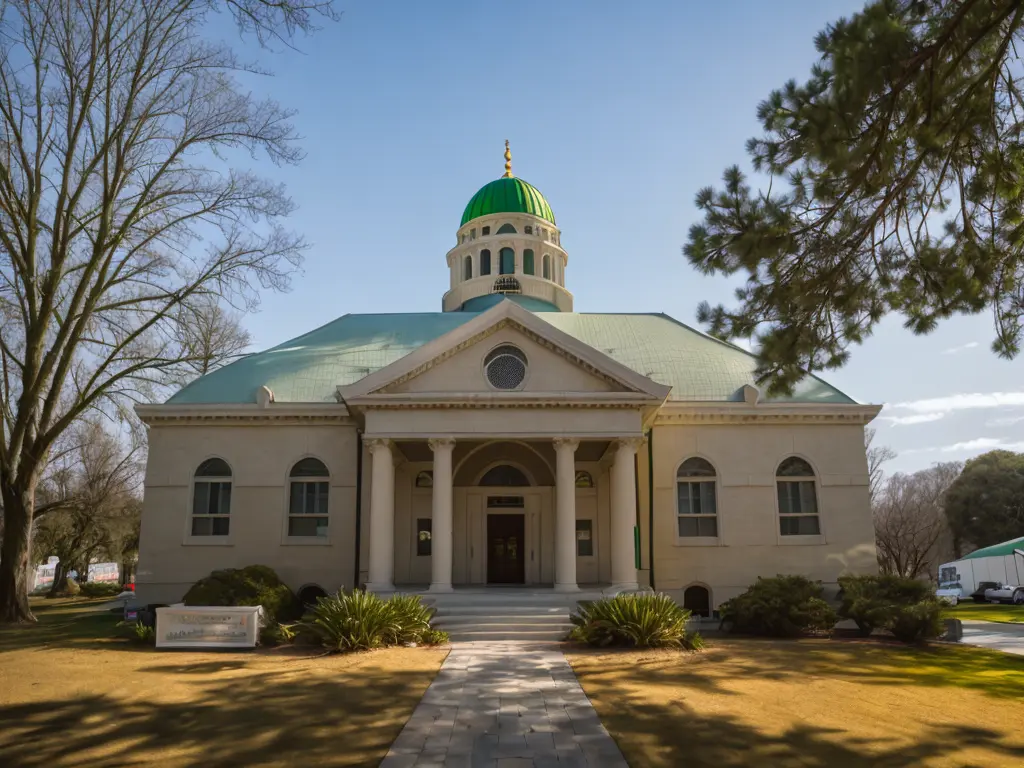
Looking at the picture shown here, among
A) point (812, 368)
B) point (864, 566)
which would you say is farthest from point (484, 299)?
point (812, 368)

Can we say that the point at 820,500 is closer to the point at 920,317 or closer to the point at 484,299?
the point at 920,317

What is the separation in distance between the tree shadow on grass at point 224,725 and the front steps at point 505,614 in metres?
5.67

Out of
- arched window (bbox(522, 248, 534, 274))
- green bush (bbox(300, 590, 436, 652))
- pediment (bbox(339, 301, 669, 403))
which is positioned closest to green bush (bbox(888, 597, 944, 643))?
pediment (bbox(339, 301, 669, 403))

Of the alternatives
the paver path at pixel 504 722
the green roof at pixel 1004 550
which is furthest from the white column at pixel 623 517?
the green roof at pixel 1004 550

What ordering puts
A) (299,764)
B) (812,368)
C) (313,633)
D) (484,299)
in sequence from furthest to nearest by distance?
(484,299) → (313,633) → (812,368) → (299,764)

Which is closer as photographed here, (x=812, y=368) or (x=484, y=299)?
(x=812, y=368)

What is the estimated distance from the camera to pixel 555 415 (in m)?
22.7

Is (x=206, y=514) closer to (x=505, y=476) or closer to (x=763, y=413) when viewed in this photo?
(x=505, y=476)

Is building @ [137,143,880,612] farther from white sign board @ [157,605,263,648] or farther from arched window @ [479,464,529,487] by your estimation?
white sign board @ [157,605,263,648]

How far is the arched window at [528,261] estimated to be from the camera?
36.3m

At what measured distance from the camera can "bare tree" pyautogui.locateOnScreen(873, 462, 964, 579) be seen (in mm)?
53844

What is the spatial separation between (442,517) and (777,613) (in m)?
9.22

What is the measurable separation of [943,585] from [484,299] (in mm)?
37324

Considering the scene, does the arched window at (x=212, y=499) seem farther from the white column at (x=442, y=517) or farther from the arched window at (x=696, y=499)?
the arched window at (x=696, y=499)
